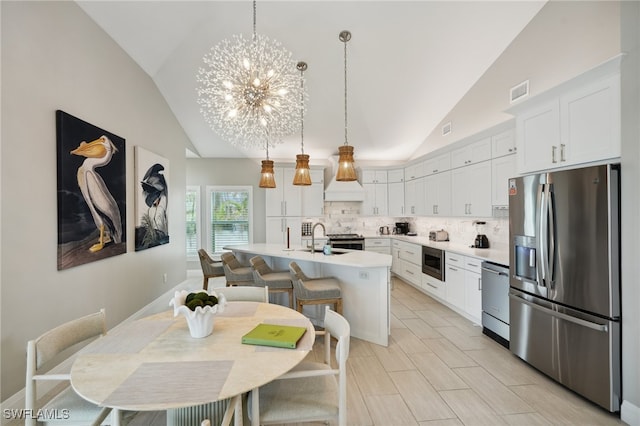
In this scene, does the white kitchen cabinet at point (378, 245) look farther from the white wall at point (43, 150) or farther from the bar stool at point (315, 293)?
the white wall at point (43, 150)

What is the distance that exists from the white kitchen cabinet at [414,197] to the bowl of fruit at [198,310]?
5038mm

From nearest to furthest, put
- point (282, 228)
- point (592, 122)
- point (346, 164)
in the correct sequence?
point (592, 122) → point (346, 164) → point (282, 228)

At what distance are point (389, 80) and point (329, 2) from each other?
5.53ft

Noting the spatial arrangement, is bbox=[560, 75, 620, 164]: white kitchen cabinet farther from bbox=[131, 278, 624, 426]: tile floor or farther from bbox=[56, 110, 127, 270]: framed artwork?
bbox=[56, 110, 127, 270]: framed artwork

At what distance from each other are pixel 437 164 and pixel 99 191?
16.7 ft

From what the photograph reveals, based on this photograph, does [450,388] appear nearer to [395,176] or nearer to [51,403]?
[51,403]

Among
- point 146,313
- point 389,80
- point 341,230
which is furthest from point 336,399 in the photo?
point 341,230

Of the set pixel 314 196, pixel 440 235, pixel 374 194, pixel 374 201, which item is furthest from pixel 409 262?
pixel 314 196

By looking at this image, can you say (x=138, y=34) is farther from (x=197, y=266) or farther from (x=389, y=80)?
(x=197, y=266)

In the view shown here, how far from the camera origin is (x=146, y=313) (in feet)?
13.5

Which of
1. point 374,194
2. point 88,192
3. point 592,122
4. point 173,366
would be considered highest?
point 592,122

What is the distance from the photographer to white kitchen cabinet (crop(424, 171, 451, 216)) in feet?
16.7

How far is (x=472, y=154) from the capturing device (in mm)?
4438

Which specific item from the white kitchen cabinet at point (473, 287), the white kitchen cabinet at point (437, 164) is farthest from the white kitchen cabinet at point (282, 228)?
the white kitchen cabinet at point (473, 287)
